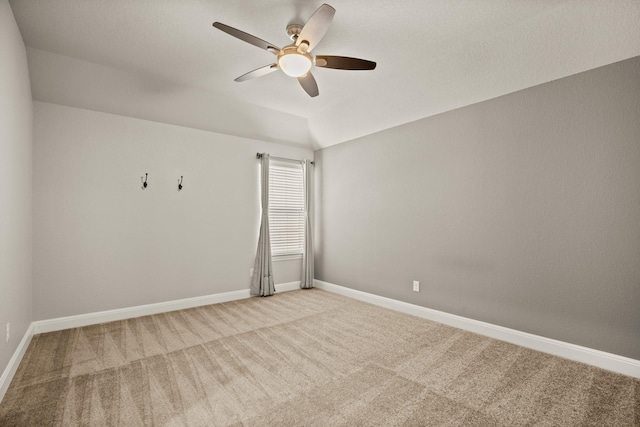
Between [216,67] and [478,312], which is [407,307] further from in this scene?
[216,67]

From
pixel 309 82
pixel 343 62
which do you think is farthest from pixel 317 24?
pixel 309 82

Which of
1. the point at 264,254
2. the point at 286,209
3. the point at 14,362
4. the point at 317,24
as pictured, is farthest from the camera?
the point at 286,209

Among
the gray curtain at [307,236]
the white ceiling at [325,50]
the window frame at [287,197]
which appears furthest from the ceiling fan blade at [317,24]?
Result: the gray curtain at [307,236]

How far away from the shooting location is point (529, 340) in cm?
297

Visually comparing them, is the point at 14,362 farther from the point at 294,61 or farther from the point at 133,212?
the point at 294,61

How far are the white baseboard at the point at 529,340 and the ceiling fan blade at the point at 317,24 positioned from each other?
10.9 ft

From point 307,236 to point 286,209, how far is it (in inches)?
24.7

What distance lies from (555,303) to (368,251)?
2385mm

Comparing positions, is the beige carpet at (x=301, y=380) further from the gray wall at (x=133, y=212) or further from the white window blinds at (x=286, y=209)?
the white window blinds at (x=286, y=209)

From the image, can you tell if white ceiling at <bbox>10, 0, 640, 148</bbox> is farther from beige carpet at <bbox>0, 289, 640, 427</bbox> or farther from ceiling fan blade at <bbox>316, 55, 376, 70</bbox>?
beige carpet at <bbox>0, 289, 640, 427</bbox>

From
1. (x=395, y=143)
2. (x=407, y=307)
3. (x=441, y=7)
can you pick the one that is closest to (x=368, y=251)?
(x=407, y=307)

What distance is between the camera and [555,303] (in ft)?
9.38

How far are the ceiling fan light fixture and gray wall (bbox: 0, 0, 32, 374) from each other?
201cm

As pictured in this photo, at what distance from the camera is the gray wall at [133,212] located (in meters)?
3.46
